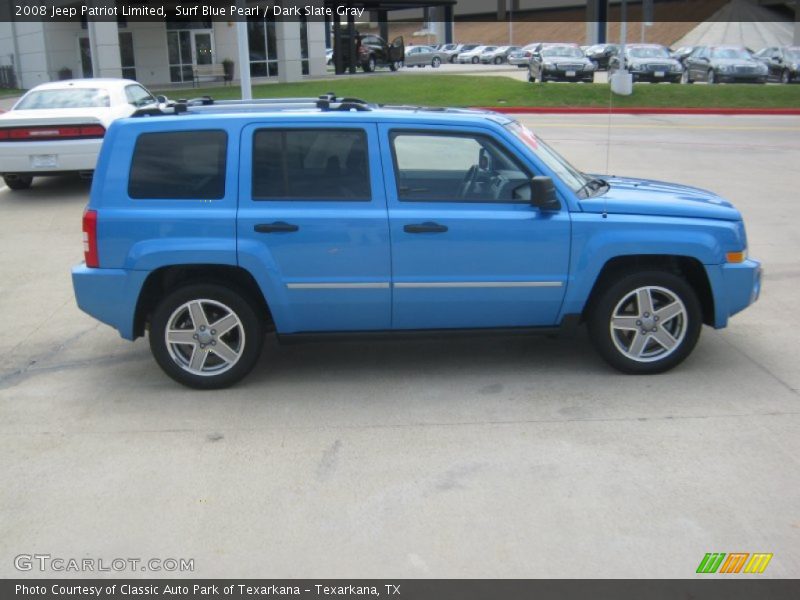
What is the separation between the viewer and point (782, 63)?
3453 centimetres

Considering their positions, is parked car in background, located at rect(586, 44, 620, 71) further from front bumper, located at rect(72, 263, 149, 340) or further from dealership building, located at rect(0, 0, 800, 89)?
front bumper, located at rect(72, 263, 149, 340)

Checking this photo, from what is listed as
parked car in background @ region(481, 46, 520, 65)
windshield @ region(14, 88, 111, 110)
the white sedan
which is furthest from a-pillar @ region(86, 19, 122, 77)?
parked car in background @ region(481, 46, 520, 65)

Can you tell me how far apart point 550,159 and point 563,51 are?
30.3m

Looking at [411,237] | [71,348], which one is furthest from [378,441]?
[71,348]

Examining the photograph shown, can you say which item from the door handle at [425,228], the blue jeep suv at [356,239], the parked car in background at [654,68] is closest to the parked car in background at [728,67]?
the parked car in background at [654,68]

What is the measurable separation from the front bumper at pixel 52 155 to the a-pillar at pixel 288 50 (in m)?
29.3

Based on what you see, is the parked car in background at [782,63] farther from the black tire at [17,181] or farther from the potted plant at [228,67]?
the black tire at [17,181]

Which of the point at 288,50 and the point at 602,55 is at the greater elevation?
the point at 288,50

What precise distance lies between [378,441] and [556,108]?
22.6 m

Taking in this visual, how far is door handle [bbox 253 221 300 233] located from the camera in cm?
558

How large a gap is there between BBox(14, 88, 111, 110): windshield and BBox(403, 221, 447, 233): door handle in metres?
9.64

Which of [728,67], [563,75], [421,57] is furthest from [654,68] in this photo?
[421,57]
